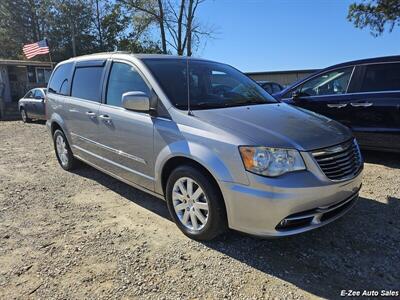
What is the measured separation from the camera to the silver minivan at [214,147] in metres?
2.89

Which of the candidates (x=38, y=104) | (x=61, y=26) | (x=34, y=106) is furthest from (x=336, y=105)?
(x=61, y=26)

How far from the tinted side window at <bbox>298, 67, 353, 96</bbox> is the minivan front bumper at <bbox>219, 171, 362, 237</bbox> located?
11.4 feet

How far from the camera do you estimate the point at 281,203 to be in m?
2.80

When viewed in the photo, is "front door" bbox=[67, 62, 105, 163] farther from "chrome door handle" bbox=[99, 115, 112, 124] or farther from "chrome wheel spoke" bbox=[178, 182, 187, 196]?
"chrome wheel spoke" bbox=[178, 182, 187, 196]

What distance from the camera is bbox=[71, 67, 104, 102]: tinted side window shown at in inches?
185

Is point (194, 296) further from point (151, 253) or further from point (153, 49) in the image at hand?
point (153, 49)

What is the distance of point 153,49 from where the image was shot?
101ft

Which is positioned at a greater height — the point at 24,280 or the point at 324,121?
the point at 324,121

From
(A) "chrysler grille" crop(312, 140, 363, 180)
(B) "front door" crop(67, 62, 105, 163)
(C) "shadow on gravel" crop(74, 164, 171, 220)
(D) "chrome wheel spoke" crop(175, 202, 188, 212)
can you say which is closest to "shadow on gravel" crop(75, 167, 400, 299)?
(D) "chrome wheel spoke" crop(175, 202, 188, 212)

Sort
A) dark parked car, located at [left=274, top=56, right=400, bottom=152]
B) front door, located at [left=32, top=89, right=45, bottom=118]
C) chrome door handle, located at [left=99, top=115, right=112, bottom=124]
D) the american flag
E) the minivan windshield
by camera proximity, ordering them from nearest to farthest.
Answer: the minivan windshield, chrome door handle, located at [left=99, top=115, right=112, bottom=124], dark parked car, located at [left=274, top=56, right=400, bottom=152], front door, located at [left=32, top=89, right=45, bottom=118], the american flag

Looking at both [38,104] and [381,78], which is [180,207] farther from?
[38,104]

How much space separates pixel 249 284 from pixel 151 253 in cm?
98

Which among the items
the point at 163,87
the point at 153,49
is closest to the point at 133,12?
the point at 153,49

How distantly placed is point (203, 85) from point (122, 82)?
3.23 feet
